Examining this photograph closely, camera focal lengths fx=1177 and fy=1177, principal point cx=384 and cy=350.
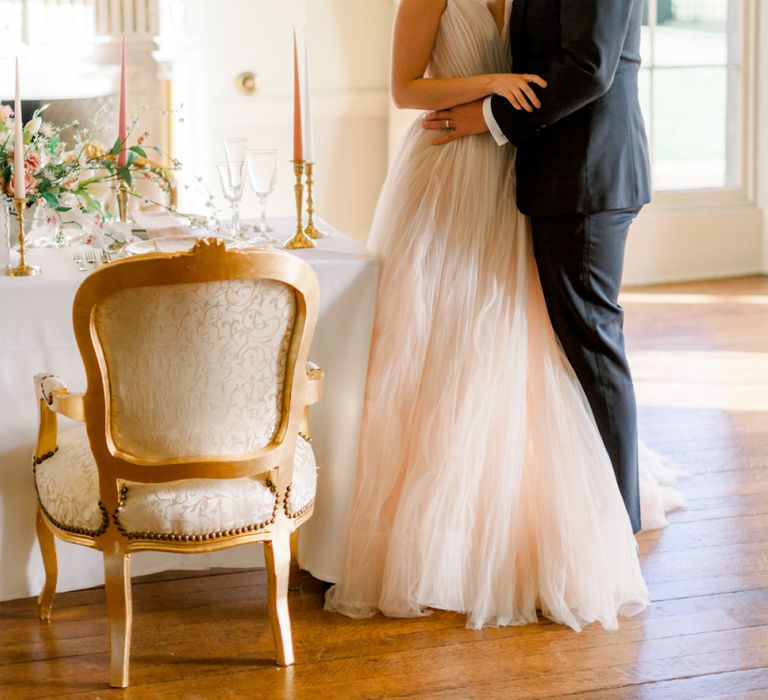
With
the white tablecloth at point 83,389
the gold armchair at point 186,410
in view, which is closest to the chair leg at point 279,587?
the gold armchair at point 186,410

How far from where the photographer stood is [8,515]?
2439 millimetres

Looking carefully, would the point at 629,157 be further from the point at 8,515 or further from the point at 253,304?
the point at 8,515

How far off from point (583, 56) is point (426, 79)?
0.37 meters

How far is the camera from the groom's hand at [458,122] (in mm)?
2459

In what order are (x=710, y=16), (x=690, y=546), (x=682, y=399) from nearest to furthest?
(x=690, y=546)
(x=682, y=399)
(x=710, y=16)

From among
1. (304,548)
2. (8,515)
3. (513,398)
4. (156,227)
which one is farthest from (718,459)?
(8,515)

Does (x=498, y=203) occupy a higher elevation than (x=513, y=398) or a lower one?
higher

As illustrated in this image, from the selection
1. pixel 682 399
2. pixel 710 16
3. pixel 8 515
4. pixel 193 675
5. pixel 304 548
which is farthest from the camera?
pixel 710 16

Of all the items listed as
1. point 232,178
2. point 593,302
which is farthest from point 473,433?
point 232,178

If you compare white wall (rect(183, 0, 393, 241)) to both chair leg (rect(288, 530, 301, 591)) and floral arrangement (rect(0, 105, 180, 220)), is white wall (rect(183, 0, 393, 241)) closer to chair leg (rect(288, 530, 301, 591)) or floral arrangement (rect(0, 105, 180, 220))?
floral arrangement (rect(0, 105, 180, 220))

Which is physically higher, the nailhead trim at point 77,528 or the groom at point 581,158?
the groom at point 581,158

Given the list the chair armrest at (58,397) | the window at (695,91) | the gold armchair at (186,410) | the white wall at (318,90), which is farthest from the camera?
the window at (695,91)

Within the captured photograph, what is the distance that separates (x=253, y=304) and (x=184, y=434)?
10.5 inches

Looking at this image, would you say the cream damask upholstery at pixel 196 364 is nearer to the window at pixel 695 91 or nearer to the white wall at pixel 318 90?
the white wall at pixel 318 90
